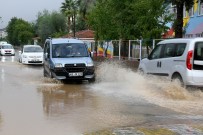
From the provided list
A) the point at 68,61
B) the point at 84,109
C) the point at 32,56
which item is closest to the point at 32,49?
the point at 32,56

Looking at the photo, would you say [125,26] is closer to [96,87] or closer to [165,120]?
[96,87]

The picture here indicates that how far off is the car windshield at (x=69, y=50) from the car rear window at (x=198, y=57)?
260 inches

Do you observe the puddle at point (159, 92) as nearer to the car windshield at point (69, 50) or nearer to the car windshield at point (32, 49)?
the car windshield at point (69, 50)

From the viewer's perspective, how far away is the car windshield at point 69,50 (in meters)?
17.4

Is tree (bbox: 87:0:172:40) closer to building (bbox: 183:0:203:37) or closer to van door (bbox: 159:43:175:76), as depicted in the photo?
building (bbox: 183:0:203:37)

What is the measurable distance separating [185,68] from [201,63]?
0.48 metres

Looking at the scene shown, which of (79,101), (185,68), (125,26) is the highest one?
(125,26)

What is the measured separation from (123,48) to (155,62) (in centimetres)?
1657

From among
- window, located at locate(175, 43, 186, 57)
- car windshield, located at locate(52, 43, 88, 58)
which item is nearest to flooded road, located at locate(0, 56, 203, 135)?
window, located at locate(175, 43, 186, 57)

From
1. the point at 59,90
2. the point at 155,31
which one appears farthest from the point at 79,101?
the point at 155,31

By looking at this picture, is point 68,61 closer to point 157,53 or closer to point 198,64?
point 157,53

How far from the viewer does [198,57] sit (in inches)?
466

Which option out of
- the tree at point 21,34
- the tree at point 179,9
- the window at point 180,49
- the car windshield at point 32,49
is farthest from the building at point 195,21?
the tree at point 21,34

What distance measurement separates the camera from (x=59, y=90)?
46.6ft
